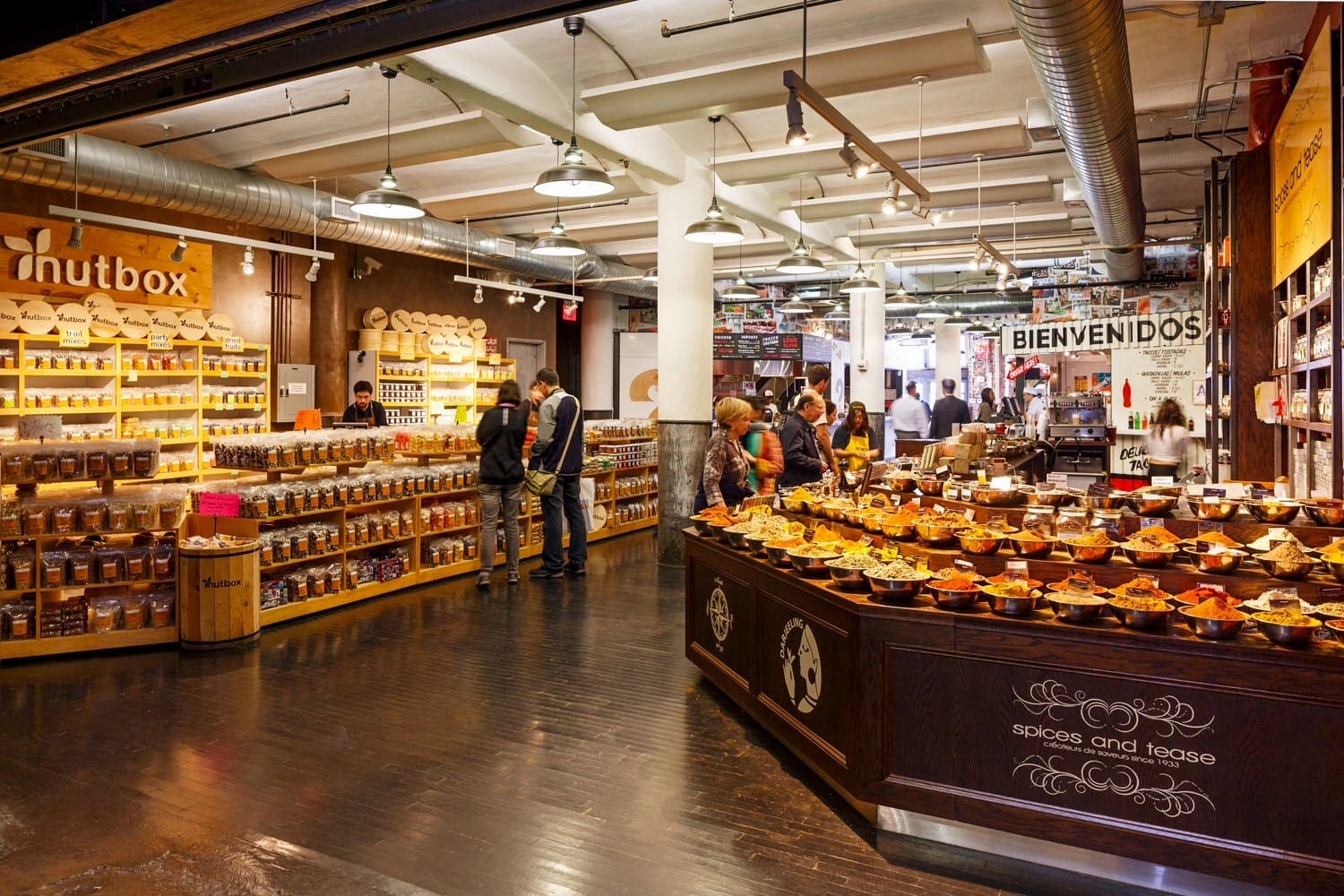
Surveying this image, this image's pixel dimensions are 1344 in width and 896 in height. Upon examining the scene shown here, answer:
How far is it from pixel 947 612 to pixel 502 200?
8723 mm

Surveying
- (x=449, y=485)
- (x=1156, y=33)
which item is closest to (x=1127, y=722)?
(x=1156, y=33)

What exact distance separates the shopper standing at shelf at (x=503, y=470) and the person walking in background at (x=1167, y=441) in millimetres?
5904

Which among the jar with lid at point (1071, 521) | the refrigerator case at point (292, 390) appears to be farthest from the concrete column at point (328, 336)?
the jar with lid at point (1071, 521)

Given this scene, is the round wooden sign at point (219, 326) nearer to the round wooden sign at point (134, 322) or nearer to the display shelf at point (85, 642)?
the round wooden sign at point (134, 322)

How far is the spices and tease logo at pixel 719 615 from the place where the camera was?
4.92 m

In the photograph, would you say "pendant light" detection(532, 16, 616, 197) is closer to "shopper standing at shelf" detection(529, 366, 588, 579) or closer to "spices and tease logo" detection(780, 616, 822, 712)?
"shopper standing at shelf" detection(529, 366, 588, 579)

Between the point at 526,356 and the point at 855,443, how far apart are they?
7395mm

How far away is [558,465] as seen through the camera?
8.13 meters

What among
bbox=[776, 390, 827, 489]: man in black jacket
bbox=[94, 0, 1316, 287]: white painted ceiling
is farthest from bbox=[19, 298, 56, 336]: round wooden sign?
bbox=[776, 390, 827, 489]: man in black jacket

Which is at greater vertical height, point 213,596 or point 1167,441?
point 1167,441

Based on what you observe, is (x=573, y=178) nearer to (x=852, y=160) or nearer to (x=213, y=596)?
(x=852, y=160)

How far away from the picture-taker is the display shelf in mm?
5594

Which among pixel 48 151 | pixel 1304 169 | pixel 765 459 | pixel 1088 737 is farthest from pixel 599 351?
pixel 1088 737

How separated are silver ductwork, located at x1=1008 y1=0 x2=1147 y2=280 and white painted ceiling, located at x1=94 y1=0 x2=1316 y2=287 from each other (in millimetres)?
785
